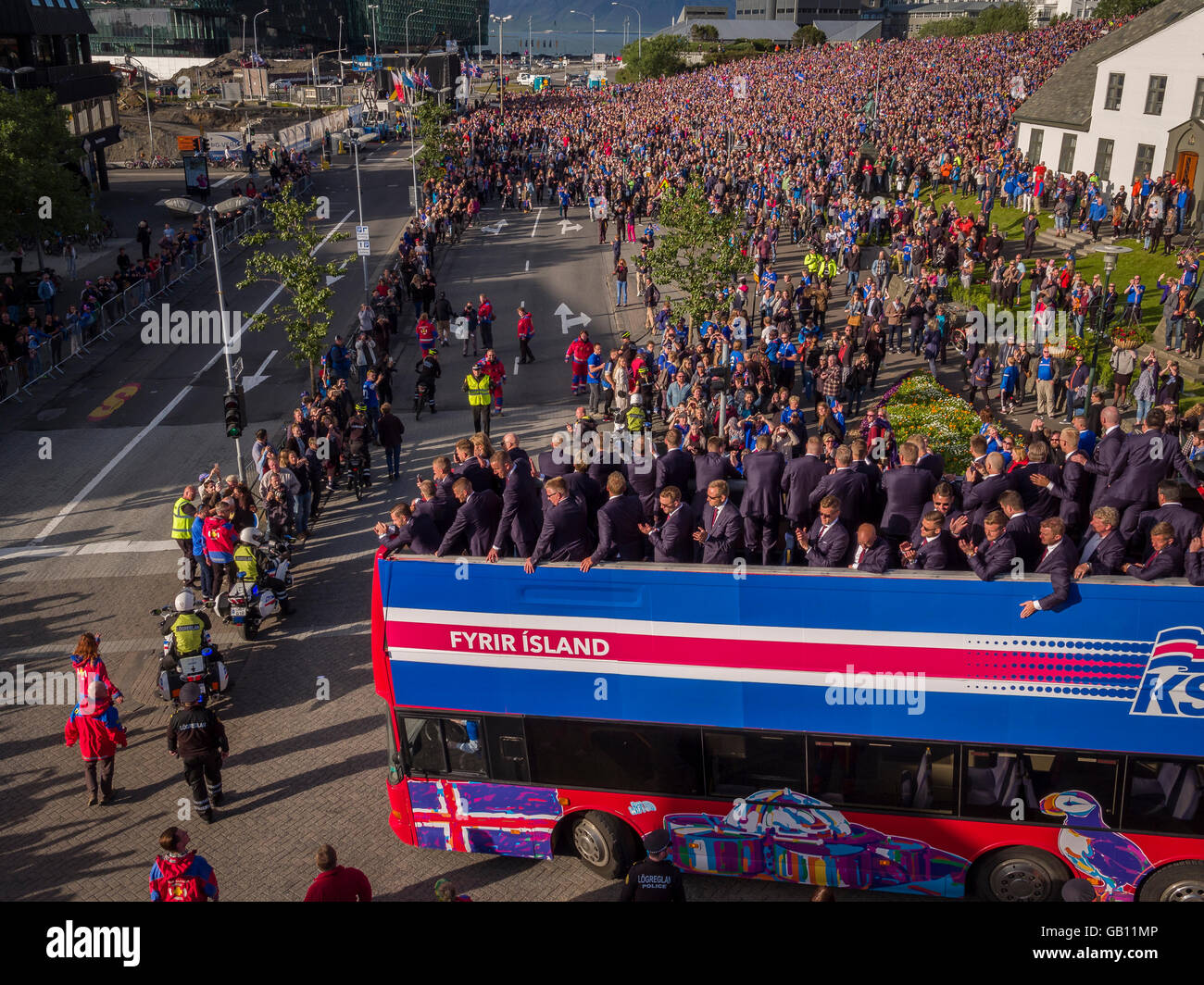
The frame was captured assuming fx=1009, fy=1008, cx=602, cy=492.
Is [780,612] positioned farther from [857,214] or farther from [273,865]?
[857,214]

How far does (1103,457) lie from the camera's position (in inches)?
468

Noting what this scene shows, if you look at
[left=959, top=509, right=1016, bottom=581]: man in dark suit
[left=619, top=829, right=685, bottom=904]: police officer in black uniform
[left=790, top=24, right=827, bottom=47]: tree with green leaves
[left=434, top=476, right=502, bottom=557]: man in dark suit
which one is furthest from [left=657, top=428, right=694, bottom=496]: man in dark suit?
[left=790, top=24, right=827, bottom=47]: tree with green leaves

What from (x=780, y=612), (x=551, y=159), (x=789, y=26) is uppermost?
(x=789, y=26)

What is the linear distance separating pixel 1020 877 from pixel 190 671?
971cm

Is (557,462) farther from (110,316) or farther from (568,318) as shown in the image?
(110,316)

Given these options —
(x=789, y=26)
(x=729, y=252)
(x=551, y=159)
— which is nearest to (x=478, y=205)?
(x=551, y=159)

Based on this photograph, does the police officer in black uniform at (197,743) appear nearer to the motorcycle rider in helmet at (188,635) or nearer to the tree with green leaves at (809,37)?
the motorcycle rider in helmet at (188,635)

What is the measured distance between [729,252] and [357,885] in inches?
802

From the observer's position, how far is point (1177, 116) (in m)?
35.8

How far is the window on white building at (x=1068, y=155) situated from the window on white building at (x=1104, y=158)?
4.85 ft

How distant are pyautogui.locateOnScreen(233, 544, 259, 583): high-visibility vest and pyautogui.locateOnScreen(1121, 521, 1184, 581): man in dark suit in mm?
11630

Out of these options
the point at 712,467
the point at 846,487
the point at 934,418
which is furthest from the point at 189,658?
the point at 934,418
